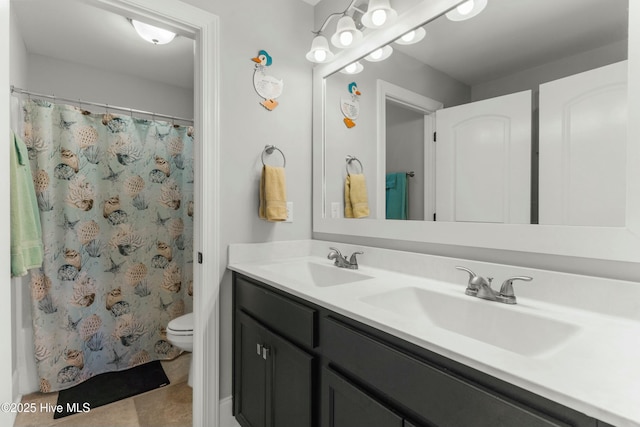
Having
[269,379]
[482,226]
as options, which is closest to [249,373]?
[269,379]

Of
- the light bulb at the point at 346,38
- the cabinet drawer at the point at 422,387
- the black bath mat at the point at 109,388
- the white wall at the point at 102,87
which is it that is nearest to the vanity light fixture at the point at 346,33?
the light bulb at the point at 346,38

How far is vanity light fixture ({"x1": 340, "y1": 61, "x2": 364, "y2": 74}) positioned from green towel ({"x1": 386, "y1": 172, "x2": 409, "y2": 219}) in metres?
0.62

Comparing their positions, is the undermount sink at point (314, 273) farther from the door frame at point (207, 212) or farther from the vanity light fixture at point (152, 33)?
the vanity light fixture at point (152, 33)

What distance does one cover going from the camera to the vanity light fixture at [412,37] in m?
1.37

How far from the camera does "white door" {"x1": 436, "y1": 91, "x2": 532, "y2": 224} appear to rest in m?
1.07

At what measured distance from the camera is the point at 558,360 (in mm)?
601

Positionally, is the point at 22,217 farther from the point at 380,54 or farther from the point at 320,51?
the point at 380,54

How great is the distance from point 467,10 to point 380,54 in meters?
0.44

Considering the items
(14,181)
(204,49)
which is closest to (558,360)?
(204,49)

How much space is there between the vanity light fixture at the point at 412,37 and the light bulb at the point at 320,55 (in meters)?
0.43

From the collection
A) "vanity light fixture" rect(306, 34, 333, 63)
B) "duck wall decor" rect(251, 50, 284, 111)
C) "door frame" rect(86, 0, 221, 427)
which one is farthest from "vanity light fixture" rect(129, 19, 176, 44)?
"vanity light fixture" rect(306, 34, 333, 63)

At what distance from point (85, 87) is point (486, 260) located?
329 cm

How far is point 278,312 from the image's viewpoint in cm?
120

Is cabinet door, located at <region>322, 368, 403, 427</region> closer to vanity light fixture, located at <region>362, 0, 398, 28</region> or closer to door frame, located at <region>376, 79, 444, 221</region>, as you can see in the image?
door frame, located at <region>376, 79, 444, 221</region>
